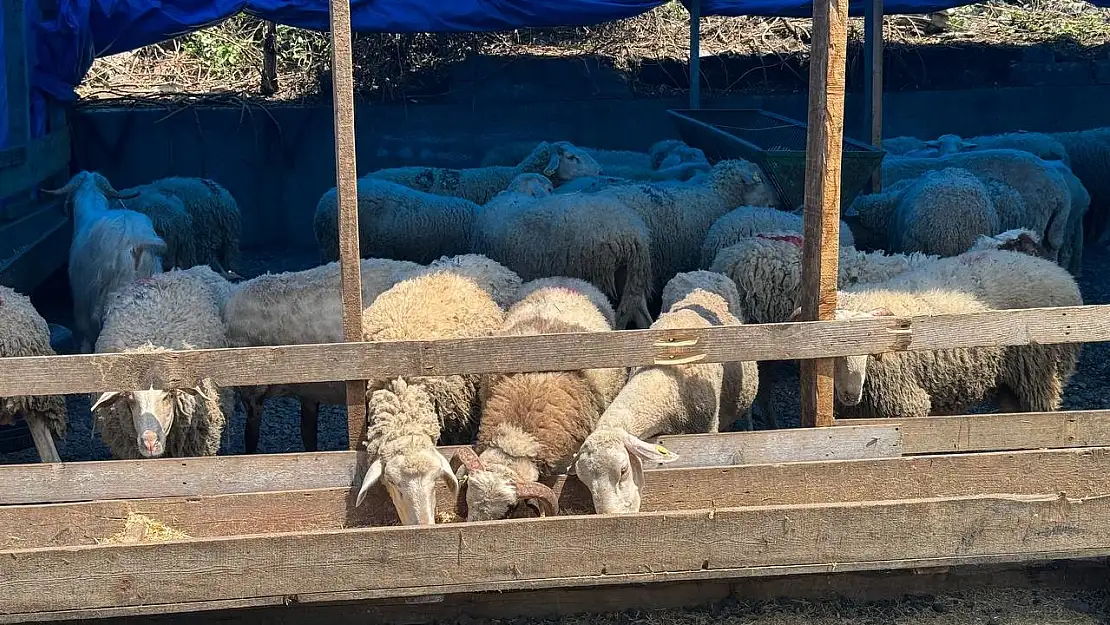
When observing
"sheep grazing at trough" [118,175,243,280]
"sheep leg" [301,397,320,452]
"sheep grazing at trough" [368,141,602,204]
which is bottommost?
"sheep leg" [301,397,320,452]

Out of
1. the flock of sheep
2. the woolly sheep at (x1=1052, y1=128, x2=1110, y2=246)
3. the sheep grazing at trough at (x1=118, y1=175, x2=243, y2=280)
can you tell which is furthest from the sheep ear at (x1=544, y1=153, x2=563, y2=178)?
the woolly sheep at (x1=1052, y1=128, x2=1110, y2=246)

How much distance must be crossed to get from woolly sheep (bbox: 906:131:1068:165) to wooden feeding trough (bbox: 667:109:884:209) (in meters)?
1.36

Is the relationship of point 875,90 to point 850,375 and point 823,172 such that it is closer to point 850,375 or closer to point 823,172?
point 850,375

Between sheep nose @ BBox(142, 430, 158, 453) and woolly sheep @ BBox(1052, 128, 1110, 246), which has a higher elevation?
woolly sheep @ BBox(1052, 128, 1110, 246)

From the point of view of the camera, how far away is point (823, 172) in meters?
4.15

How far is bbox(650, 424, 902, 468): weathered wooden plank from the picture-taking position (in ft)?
14.4

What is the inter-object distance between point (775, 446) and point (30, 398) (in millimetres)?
3492

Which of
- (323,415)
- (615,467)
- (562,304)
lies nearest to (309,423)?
(323,415)

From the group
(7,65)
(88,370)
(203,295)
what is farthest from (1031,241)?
(7,65)

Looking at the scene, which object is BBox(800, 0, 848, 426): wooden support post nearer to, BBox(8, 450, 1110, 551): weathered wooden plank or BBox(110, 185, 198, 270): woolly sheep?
BBox(8, 450, 1110, 551): weathered wooden plank

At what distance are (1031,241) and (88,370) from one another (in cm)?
554

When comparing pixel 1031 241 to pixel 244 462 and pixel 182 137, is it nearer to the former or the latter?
pixel 244 462

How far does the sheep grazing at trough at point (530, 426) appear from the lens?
13.7ft

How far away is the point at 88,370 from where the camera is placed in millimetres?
3924
